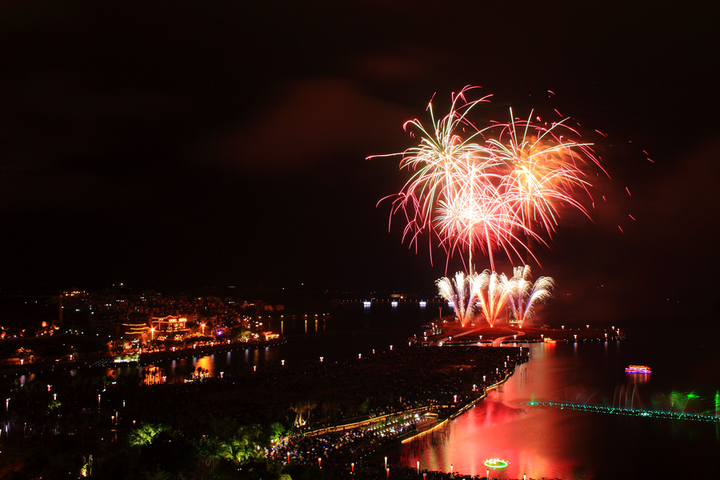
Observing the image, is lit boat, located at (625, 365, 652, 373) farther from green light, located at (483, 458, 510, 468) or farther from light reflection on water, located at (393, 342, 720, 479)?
green light, located at (483, 458, 510, 468)

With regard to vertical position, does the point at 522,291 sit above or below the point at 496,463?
above

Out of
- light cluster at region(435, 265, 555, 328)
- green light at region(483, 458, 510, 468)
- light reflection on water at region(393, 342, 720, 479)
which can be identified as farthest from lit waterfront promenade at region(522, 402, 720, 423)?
light cluster at region(435, 265, 555, 328)

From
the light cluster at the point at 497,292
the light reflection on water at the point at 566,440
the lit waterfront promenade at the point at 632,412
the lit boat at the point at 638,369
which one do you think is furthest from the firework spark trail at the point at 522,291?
the lit waterfront promenade at the point at 632,412

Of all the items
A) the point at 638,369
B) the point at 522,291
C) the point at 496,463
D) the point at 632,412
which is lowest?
the point at 496,463

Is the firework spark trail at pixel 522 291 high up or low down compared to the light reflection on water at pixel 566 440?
up

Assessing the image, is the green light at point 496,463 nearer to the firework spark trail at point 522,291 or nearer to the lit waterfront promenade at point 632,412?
the lit waterfront promenade at point 632,412

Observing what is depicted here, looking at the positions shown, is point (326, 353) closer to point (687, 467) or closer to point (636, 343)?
point (636, 343)

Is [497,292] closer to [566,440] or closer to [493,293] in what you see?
[493,293]

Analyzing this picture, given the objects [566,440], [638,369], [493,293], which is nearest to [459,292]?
[493,293]

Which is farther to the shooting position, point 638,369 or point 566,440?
point 638,369

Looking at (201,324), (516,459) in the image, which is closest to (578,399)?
(516,459)

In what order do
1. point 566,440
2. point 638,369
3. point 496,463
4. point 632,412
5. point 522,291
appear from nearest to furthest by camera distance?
point 496,463 → point 566,440 → point 632,412 → point 638,369 → point 522,291
